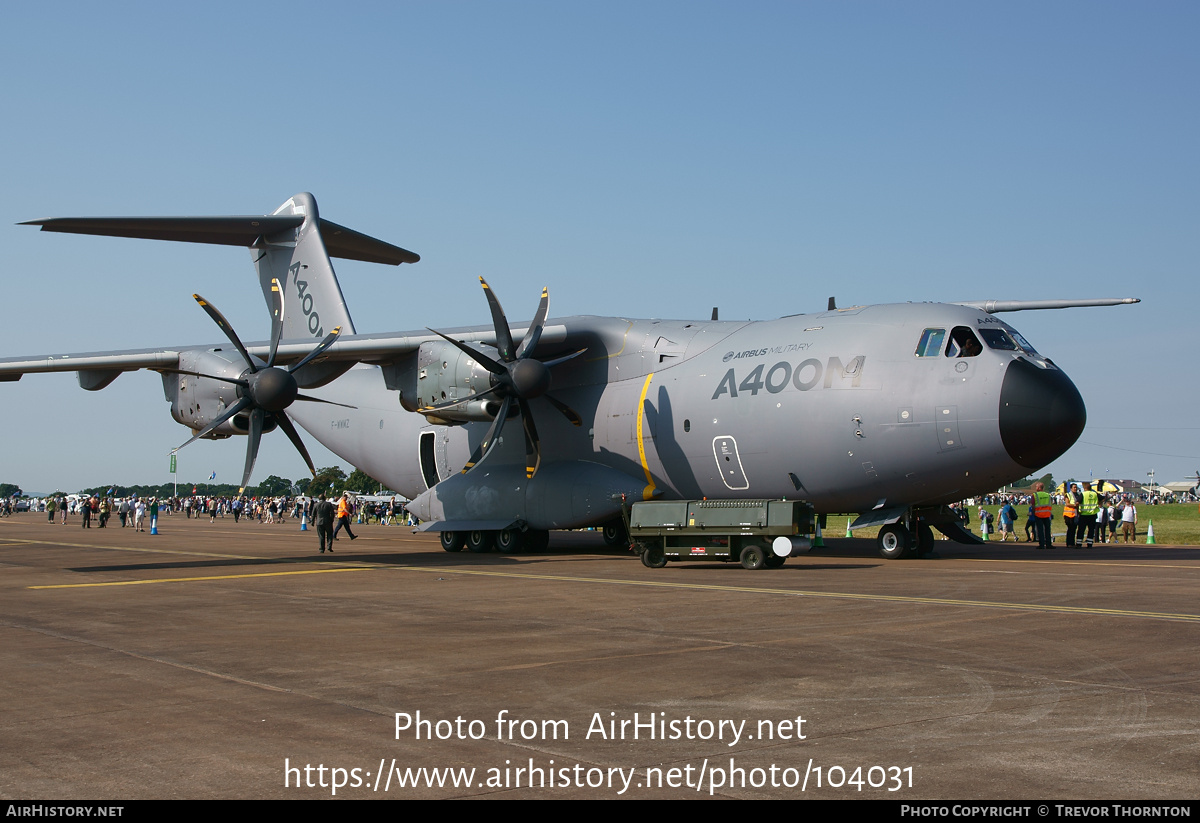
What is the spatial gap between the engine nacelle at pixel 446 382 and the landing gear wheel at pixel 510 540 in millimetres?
3268

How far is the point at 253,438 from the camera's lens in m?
21.5

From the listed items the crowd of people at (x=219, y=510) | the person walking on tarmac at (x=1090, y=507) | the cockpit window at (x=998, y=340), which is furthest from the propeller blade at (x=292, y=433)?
the crowd of people at (x=219, y=510)

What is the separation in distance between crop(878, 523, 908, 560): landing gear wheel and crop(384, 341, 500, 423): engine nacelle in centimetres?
849

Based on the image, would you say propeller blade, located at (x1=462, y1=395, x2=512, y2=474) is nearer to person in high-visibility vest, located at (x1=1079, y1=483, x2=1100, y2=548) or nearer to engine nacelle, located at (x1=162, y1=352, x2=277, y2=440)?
engine nacelle, located at (x1=162, y1=352, x2=277, y2=440)

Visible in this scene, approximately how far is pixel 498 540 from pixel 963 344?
12.2 meters

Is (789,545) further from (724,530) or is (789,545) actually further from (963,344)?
(963,344)

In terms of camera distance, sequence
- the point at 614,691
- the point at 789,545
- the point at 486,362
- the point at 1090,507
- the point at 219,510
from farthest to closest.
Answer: the point at 219,510, the point at 1090,507, the point at 486,362, the point at 789,545, the point at 614,691

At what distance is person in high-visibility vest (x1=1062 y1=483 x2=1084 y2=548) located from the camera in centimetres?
2770

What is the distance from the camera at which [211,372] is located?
2252cm

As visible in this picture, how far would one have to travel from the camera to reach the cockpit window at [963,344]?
18.8m

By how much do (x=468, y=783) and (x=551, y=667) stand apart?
11.3 ft

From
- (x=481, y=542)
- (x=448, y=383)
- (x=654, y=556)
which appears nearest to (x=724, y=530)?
(x=654, y=556)

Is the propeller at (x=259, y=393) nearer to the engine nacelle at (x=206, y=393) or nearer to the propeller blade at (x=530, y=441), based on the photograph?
the engine nacelle at (x=206, y=393)
